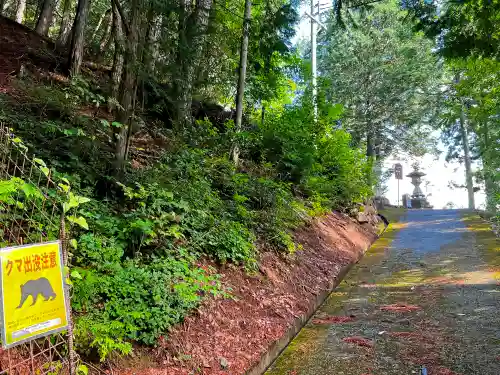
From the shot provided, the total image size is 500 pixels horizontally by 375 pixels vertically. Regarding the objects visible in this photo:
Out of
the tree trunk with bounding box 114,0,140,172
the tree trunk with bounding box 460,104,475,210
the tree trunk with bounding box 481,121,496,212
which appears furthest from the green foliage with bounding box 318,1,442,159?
the tree trunk with bounding box 114,0,140,172

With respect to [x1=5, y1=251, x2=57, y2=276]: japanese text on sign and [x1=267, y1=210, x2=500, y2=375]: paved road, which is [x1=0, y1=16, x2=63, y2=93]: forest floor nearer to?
[x1=5, y1=251, x2=57, y2=276]: japanese text on sign

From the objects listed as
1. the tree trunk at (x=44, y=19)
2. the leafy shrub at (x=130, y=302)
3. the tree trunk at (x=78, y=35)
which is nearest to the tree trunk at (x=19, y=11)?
the tree trunk at (x=44, y=19)

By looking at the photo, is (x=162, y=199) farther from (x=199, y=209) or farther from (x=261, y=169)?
(x=261, y=169)

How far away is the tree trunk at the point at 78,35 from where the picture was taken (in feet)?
25.4

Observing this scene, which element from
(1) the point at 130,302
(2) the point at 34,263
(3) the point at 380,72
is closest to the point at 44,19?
(1) the point at 130,302

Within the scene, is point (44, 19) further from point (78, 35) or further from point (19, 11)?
point (78, 35)

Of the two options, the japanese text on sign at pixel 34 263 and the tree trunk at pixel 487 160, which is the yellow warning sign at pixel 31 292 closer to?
the japanese text on sign at pixel 34 263

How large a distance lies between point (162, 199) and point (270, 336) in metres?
2.10

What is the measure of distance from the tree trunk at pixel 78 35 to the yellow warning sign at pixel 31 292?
6.81 meters

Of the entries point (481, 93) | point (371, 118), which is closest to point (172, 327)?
point (481, 93)

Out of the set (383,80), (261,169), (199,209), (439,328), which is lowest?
(439,328)

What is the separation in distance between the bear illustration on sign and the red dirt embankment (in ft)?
3.87

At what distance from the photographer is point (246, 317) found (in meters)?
4.46

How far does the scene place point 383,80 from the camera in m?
20.5
